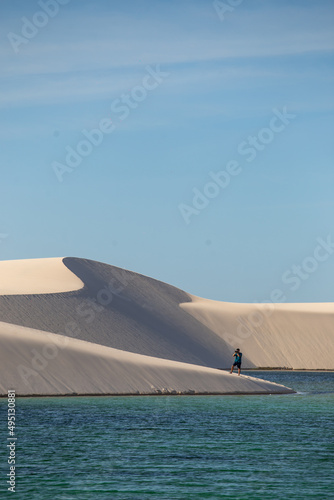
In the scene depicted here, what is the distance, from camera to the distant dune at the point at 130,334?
153ft

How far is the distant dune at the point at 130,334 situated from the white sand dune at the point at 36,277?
0.11 meters

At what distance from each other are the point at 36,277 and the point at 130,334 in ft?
74.4

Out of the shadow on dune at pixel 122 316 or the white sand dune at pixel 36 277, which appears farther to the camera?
the white sand dune at pixel 36 277

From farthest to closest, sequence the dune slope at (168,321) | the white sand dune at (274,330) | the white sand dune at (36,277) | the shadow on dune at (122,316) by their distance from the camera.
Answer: the white sand dune at (274,330) → the white sand dune at (36,277) → the dune slope at (168,321) → the shadow on dune at (122,316)

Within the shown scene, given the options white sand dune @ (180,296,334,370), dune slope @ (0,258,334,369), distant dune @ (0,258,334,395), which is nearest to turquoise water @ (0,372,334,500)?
distant dune @ (0,258,334,395)

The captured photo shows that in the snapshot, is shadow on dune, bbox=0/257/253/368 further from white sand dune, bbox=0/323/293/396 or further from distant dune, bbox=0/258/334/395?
white sand dune, bbox=0/323/293/396

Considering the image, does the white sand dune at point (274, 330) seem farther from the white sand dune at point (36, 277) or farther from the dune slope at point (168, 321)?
the white sand dune at point (36, 277)

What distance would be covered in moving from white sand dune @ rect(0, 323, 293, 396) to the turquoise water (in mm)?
3783

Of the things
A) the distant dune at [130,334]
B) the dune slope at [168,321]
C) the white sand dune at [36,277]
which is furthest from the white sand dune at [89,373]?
the white sand dune at [36,277]

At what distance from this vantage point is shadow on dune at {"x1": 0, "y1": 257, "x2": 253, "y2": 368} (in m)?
74.4

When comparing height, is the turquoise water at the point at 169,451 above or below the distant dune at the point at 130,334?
below

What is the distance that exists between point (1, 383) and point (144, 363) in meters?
9.44

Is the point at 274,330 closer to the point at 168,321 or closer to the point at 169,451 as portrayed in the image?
the point at 168,321

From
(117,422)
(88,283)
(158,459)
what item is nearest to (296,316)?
(88,283)
